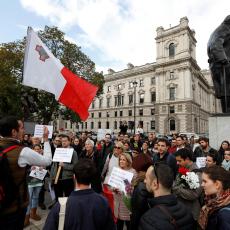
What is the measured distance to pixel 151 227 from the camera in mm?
1842

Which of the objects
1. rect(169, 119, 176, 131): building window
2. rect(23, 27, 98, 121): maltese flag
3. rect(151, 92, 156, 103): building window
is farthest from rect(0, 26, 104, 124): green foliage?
rect(151, 92, 156, 103): building window

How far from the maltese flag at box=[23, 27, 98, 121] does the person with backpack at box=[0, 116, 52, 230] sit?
2.88 metres

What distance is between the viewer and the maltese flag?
5.67 metres

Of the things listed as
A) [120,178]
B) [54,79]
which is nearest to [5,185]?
[120,178]

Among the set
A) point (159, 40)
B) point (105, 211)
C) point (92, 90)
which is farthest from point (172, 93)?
point (105, 211)

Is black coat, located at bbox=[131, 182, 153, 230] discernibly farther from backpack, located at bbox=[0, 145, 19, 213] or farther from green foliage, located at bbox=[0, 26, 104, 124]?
green foliage, located at bbox=[0, 26, 104, 124]

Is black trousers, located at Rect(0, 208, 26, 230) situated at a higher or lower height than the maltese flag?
lower

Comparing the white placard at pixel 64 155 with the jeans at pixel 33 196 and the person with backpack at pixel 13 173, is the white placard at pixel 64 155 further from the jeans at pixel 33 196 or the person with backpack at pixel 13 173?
the person with backpack at pixel 13 173

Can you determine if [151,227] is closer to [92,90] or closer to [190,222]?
[190,222]

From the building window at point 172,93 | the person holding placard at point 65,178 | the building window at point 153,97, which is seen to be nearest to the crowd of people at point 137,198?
the person holding placard at point 65,178

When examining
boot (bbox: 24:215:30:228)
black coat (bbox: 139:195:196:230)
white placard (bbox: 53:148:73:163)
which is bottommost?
boot (bbox: 24:215:30:228)

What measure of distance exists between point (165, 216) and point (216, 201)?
0.56 m

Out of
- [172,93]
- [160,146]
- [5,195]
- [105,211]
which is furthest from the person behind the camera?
[172,93]

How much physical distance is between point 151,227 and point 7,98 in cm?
2512
